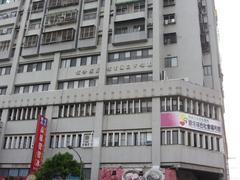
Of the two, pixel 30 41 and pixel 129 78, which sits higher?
pixel 30 41

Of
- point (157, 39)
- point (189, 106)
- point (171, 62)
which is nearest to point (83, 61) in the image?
point (157, 39)

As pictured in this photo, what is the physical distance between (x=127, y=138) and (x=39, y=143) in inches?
389

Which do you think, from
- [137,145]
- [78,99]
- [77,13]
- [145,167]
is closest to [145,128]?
[137,145]

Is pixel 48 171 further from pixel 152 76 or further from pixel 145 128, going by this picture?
pixel 152 76

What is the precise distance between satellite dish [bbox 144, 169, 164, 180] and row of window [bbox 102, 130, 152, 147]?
119 inches

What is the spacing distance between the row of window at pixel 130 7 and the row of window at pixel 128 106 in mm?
12987

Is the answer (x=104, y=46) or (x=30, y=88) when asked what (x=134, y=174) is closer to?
(x=104, y=46)

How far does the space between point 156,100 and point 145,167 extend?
290 inches

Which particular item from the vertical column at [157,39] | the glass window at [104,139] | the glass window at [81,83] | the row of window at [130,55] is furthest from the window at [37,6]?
the glass window at [104,139]

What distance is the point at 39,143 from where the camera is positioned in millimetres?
35406

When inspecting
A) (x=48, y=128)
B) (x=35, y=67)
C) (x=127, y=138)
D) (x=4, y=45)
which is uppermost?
(x=4, y=45)

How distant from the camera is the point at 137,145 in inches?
1329

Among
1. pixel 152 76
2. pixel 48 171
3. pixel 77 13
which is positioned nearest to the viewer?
pixel 48 171

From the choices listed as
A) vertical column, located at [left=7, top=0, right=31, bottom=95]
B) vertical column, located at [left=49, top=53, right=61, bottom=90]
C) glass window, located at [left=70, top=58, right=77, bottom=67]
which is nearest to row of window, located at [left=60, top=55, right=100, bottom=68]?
glass window, located at [left=70, top=58, right=77, bottom=67]
